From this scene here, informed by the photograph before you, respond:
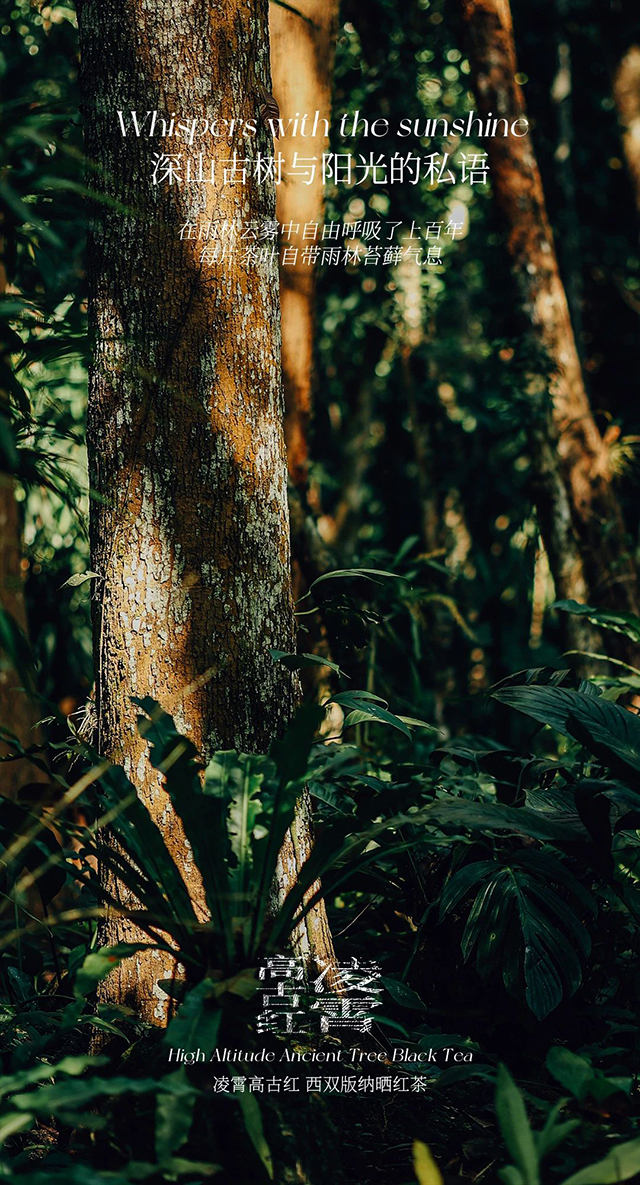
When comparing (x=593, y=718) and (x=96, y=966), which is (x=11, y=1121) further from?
(x=593, y=718)

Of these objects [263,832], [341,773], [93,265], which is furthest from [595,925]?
[93,265]

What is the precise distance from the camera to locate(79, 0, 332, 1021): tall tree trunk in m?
1.56

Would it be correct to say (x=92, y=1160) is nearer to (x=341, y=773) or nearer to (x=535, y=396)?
(x=341, y=773)

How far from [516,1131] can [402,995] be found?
0.57 metres

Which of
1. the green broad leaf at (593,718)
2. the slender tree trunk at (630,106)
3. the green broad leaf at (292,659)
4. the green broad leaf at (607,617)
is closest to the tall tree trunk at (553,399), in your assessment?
the green broad leaf at (607,617)

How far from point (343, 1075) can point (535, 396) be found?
10.3 feet

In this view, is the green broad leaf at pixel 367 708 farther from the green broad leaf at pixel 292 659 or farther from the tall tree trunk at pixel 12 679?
the tall tree trunk at pixel 12 679

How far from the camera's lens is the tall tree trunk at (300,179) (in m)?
3.15

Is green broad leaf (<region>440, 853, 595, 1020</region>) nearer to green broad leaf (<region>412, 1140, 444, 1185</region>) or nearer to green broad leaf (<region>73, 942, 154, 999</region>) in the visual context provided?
green broad leaf (<region>412, 1140, 444, 1185</region>)

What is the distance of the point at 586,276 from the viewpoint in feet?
24.5

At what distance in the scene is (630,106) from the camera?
17.0 ft

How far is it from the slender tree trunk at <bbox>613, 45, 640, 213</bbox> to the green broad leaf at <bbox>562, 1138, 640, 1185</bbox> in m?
5.22

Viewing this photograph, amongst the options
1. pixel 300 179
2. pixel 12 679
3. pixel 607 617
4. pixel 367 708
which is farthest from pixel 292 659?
A: pixel 300 179

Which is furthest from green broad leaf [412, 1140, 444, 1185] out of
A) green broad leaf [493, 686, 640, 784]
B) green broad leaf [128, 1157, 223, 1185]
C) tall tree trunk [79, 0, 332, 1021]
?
green broad leaf [493, 686, 640, 784]
